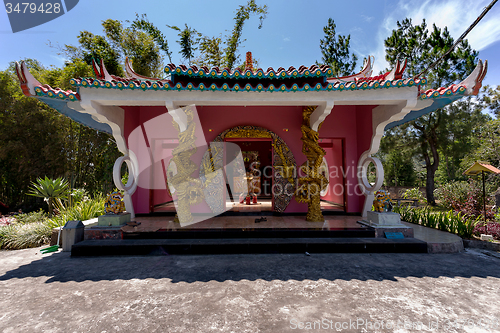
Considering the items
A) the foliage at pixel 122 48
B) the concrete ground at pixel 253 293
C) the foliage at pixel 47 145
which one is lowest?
the concrete ground at pixel 253 293

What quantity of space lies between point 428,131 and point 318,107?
45.7 ft

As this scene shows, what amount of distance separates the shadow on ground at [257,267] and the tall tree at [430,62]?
13.4 m

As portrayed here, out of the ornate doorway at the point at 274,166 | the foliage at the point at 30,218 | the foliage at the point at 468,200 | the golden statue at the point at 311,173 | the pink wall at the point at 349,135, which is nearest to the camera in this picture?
the golden statue at the point at 311,173

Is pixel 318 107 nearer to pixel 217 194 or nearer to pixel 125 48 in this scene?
pixel 217 194

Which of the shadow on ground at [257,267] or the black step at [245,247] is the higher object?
the black step at [245,247]

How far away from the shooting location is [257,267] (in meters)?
3.66

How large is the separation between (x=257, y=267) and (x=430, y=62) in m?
17.5

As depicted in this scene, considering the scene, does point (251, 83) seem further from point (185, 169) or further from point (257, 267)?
point (257, 267)

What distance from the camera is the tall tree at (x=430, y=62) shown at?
13570 millimetres

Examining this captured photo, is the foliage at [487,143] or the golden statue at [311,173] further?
the foliage at [487,143]

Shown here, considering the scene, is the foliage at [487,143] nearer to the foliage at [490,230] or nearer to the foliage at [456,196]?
the foliage at [456,196]

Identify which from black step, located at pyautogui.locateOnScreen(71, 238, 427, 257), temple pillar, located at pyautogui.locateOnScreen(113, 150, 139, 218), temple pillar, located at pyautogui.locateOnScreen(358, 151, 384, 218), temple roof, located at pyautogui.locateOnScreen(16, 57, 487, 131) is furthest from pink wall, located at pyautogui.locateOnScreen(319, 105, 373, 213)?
temple pillar, located at pyautogui.locateOnScreen(113, 150, 139, 218)

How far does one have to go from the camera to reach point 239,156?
1229 centimetres

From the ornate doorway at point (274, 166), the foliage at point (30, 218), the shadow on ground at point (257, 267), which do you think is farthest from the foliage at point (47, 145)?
the shadow on ground at point (257, 267)
